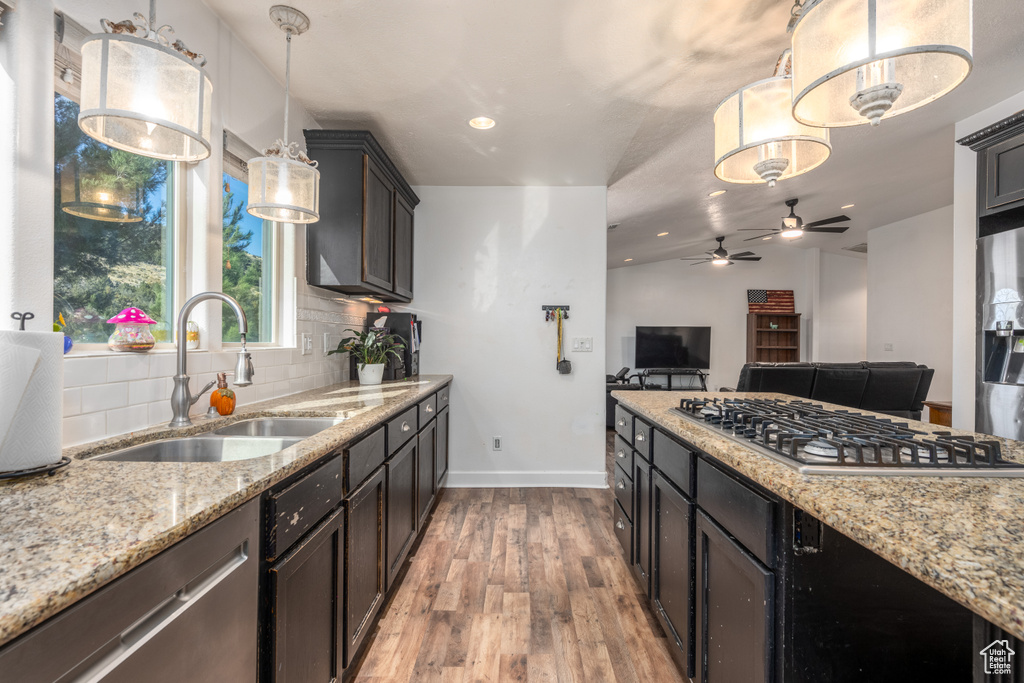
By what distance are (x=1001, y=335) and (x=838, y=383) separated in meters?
1.41

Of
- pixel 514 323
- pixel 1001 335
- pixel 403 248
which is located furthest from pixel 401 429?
pixel 1001 335

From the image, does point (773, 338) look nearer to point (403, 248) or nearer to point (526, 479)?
point (526, 479)

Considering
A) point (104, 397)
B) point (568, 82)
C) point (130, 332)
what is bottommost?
point (104, 397)

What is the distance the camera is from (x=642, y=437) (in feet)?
6.61

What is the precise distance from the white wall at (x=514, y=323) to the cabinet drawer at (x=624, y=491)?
125cm

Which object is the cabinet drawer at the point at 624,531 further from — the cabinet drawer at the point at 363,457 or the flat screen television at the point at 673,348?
the flat screen television at the point at 673,348

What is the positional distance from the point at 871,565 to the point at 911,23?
1.13 metres

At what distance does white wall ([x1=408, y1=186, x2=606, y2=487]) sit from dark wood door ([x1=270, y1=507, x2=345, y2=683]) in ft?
7.70

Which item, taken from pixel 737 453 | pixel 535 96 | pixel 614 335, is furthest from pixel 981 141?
pixel 614 335

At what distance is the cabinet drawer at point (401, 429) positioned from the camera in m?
1.94

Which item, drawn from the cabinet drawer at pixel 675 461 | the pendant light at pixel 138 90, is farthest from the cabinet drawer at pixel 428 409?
the pendant light at pixel 138 90

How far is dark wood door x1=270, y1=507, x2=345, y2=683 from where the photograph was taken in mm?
1039

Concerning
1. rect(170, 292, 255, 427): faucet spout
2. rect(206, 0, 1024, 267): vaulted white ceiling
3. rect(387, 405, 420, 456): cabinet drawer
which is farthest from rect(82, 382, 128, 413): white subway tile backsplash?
rect(206, 0, 1024, 267): vaulted white ceiling

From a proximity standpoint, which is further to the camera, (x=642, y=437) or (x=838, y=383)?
(x=838, y=383)
